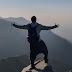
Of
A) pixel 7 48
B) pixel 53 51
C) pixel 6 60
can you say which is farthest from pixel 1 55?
pixel 53 51

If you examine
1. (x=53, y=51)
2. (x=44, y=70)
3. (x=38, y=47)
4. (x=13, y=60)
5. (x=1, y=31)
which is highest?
(x=38, y=47)

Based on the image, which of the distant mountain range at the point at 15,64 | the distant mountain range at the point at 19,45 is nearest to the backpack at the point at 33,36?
the distant mountain range at the point at 15,64

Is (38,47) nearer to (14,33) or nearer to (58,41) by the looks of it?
(14,33)

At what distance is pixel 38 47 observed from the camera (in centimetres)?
974

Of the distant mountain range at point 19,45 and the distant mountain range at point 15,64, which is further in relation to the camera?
the distant mountain range at point 19,45

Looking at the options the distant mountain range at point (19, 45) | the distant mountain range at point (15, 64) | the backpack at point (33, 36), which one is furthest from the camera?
the distant mountain range at point (19, 45)

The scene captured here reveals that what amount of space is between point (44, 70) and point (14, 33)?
96912mm

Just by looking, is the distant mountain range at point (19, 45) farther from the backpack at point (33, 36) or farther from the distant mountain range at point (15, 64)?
the backpack at point (33, 36)

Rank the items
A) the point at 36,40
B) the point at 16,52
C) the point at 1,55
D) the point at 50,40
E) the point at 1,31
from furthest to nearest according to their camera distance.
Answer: the point at 50,40 < the point at 1,31 < the point at 16,52 < the point at 1,55 < the point at 36,40

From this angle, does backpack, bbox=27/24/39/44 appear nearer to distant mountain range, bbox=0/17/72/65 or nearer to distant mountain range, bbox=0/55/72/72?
distant mountain range, bbox=0/55/72/72

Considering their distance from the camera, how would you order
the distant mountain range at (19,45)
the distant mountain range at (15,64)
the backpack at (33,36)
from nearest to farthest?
the backpack at (33,36) < the distant mountain range at (15,64) < the distant mountain range at (19,45)

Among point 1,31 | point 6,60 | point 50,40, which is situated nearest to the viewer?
point 6,60

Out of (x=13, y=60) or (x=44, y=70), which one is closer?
(x=44, y=70)

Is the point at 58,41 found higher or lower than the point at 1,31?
lower
